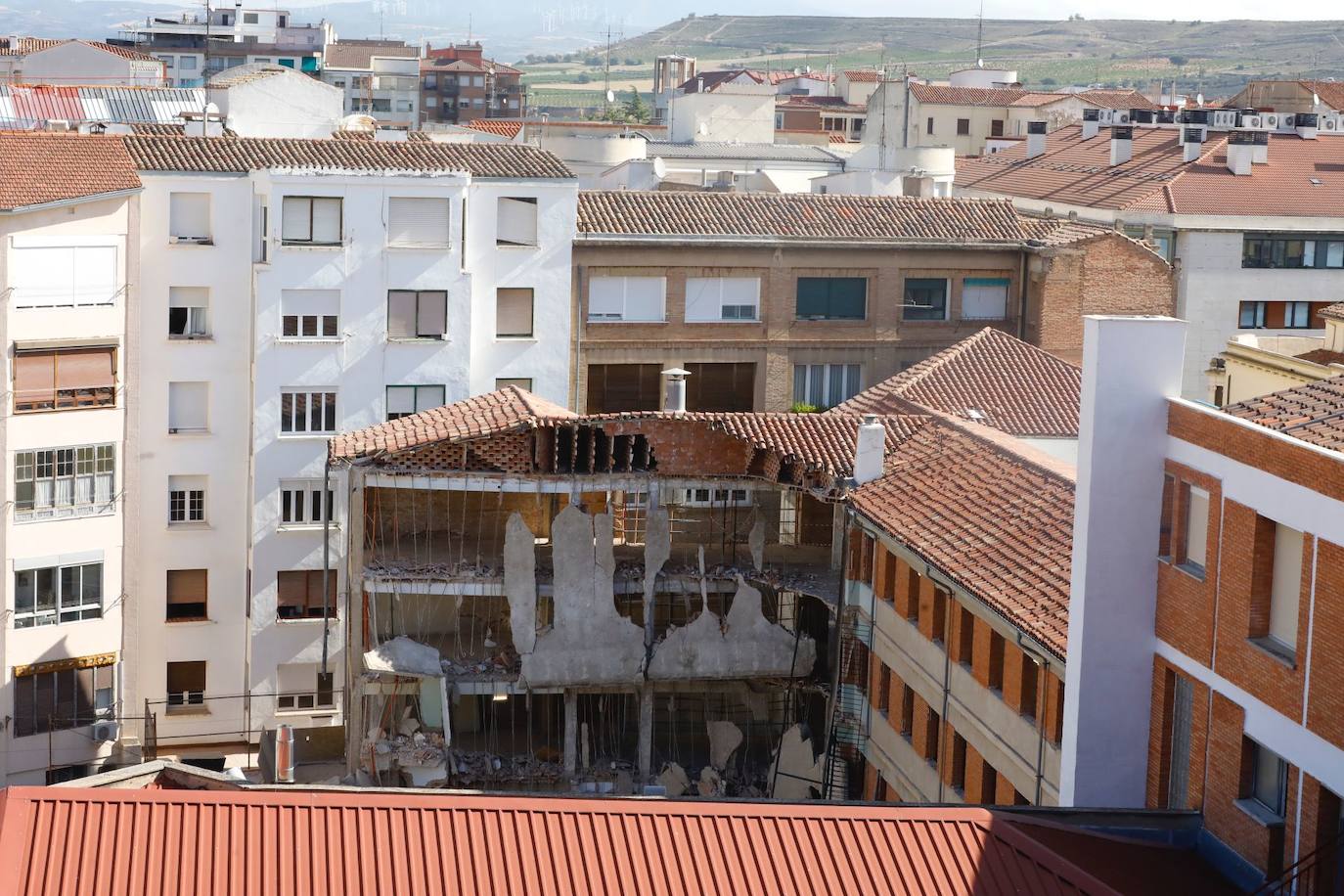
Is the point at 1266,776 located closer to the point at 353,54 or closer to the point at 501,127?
the point at 501,127

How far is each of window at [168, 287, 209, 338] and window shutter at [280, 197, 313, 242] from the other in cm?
251

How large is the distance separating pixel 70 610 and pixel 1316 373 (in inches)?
1129

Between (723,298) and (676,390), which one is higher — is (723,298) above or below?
above

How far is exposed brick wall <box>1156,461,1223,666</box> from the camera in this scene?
22.1m

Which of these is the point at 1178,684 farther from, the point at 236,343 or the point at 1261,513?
the point at 236,343

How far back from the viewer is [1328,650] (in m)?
19.6

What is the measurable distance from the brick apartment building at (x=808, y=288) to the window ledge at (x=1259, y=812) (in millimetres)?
34097

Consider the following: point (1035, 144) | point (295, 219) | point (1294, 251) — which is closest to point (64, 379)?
point (295, 219)

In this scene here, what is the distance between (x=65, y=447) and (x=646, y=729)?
674 inches

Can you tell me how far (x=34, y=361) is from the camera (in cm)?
4709

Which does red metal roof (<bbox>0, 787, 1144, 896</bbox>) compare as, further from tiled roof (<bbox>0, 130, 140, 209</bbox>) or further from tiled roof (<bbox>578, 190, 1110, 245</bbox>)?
tiled roof (<bbox>578, 190, 1110, 245</bbox>)

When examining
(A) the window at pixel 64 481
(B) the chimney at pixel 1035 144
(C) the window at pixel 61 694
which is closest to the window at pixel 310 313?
(A) the window at pixel 64 481

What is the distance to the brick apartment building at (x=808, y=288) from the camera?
54438 mm

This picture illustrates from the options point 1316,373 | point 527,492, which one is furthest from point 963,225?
point 527,492
